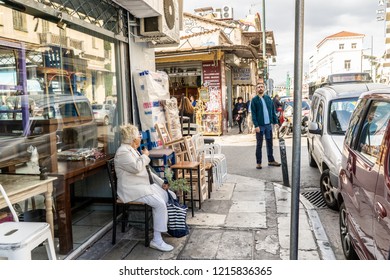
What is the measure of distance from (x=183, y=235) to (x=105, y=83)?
2.37 metres

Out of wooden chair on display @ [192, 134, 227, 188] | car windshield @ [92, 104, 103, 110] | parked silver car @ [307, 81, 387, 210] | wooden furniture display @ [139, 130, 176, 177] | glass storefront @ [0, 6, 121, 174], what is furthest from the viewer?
wooden chair on display @ [192, 134, 227, 188]

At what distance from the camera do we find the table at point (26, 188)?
3.19 meters

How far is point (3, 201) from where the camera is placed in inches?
119

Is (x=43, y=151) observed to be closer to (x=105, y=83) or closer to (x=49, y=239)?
(x=49, y=239)

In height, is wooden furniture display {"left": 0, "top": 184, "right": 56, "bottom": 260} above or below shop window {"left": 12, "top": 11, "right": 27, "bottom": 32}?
below

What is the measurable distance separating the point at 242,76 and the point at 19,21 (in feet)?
56.7

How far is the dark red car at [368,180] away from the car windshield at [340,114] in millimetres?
2147

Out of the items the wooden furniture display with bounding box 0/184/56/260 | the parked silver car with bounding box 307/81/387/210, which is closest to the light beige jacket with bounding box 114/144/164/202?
the wooden furniture display with bounding box 0/184/56/260

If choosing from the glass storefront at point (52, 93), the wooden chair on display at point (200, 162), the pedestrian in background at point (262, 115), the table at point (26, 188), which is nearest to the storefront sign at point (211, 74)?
the pedestrian in background at point (262, 115)

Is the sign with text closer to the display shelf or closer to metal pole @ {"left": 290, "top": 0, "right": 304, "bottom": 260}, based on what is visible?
the display shelf

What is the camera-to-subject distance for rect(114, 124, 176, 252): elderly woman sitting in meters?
4.13

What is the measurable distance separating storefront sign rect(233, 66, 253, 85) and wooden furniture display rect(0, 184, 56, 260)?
17923 millimetres

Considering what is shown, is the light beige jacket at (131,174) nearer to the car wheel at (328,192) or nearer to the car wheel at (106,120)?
the car wheel at (106,120)

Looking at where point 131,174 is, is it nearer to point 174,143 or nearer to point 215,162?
point 174,143
